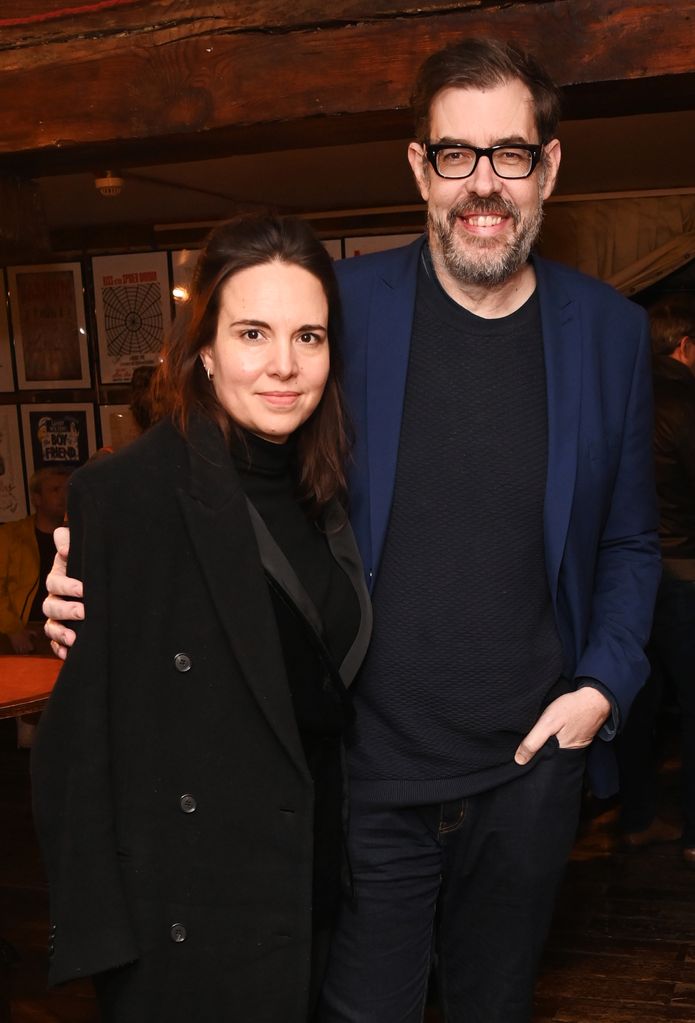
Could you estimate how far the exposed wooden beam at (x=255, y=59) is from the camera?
105 inches

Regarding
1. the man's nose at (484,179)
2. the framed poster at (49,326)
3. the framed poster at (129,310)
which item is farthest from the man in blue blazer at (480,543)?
the framed poster at (49,326)

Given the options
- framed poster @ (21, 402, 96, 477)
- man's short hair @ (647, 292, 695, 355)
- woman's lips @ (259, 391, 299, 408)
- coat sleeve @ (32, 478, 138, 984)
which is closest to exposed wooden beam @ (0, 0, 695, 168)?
woman's lips @ (259, 391, 299, 408)

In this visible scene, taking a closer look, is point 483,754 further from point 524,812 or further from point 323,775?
point 323,775

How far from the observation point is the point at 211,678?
1.67 m

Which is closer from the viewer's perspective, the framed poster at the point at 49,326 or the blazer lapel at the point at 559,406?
the blazer lapel at the point at 559,406

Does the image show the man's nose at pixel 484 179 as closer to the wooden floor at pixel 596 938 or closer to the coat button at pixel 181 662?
the coat button at pixel 181 662

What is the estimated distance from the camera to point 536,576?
1.96 meters

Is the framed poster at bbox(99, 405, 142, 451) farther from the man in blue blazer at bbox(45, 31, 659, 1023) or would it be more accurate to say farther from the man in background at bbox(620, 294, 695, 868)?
the man in blue blazer at bbox(45, 31, 659, 1023)

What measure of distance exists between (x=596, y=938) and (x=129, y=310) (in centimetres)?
418

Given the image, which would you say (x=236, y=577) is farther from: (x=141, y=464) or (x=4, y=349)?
(x=4, y=349)

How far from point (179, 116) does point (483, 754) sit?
74.1 inches

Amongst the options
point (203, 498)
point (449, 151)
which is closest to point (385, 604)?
point (203, 498)

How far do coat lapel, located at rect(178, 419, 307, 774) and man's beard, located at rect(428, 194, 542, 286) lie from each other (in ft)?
1.80

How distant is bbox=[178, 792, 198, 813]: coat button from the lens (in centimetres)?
169
